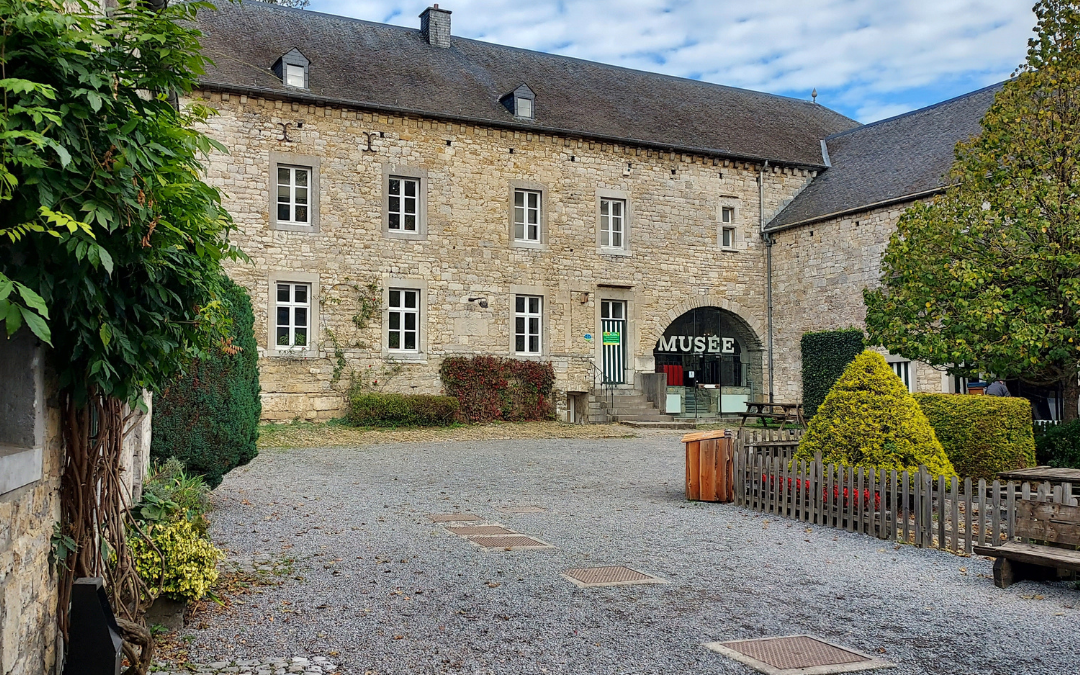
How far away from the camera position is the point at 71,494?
3693 mm

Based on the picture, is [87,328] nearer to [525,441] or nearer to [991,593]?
[991,593]

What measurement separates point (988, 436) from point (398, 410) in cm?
1121

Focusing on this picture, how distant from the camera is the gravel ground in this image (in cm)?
448

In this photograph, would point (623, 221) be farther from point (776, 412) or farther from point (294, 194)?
point (294, 194)

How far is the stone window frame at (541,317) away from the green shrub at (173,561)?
15497 millimetres

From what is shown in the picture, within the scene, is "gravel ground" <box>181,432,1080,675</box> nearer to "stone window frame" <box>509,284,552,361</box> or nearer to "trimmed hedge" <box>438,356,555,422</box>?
"trimmed hedge" <box>438,356,555,422</box>

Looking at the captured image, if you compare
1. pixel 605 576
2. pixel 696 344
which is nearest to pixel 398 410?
pixel 696 344

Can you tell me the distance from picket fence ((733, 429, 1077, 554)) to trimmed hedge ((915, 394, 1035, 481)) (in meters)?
0.93

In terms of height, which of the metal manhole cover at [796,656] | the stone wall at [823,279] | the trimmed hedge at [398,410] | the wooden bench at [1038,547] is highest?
the stone wall at [823,279]

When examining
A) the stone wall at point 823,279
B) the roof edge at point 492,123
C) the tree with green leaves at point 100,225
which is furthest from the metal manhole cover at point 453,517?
the stone wall at point 823,279

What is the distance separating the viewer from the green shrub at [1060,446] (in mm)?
10445

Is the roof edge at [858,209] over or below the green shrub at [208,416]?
over

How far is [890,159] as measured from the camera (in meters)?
22.2

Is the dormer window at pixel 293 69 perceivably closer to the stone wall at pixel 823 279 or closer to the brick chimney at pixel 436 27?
the brick chimney at pixel 436 27
